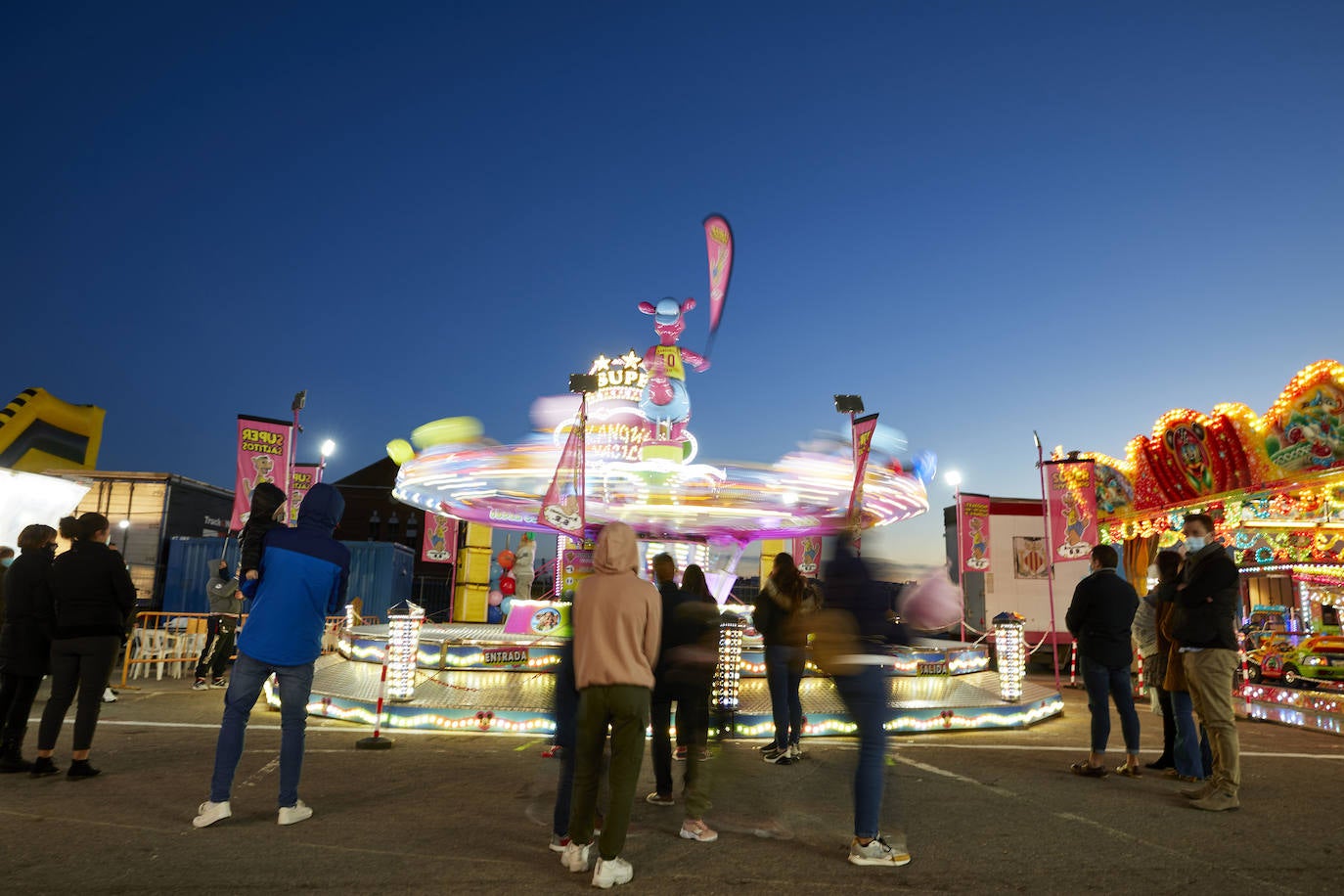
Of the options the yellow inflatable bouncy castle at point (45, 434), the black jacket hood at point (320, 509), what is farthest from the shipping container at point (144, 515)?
the black jacket hood at point (320, 509)

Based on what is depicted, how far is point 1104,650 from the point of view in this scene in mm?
6629

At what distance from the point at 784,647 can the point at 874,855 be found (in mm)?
2883

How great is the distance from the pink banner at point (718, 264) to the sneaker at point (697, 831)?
41.1 ft

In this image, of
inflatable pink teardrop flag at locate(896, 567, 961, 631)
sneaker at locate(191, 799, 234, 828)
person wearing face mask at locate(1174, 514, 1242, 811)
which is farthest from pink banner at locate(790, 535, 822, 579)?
sneaker at locate(191, 799, 234, 828)

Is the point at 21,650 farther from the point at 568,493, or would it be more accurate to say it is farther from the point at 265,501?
the point at 568,493

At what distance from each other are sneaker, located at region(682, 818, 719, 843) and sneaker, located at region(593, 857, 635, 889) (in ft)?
2.72

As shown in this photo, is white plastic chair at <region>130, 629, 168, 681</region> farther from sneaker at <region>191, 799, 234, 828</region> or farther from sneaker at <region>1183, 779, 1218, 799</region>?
sneaker at <region>1183, 779, 1218, 799</region>

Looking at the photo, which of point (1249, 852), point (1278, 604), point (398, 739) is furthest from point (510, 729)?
point (1278, 604)

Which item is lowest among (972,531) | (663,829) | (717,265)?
(663,829)

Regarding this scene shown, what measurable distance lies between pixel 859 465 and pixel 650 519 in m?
4.76

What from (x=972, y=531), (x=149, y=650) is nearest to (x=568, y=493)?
(x=149, y=650)

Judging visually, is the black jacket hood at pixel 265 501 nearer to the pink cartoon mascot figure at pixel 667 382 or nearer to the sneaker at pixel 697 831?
the sneaker at pixel 697 831

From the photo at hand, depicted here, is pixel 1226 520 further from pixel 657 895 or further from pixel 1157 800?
pixel 657 895

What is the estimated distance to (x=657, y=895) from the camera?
3682 millimetres
